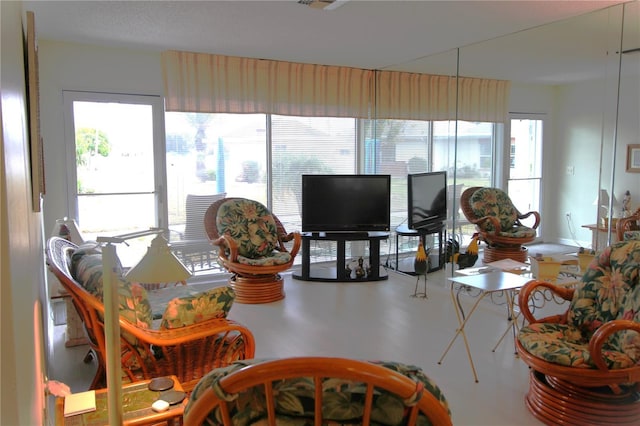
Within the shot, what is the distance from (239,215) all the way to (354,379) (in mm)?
4229

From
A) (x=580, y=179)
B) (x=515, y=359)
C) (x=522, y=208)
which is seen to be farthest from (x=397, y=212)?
(x=515, y=359)

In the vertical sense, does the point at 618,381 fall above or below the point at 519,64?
below

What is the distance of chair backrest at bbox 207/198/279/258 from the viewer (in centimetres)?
521

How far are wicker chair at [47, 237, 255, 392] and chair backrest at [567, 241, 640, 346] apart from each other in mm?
1890

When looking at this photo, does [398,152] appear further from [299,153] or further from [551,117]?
[551,117]

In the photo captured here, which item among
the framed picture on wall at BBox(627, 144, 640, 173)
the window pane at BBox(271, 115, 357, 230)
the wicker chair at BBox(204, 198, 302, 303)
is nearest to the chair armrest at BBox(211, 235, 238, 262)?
the wicker chair at BBox(204, 198, 302, 303)

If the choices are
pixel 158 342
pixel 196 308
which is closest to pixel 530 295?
pixel 196 308

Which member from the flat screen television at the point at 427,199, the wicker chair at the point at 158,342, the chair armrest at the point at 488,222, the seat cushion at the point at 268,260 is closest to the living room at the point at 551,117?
the chair armrest at the point at 488,222

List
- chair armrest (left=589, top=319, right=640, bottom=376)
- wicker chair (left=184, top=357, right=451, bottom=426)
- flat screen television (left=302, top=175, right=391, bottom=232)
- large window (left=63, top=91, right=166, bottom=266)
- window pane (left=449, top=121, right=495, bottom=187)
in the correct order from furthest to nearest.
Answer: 1. flat screen television (left=302, top=175, right=391, bottom=232)
2. large window (left=63, top=91, right=166, bottom=266)
3. window pane (left=449, top=121, right=495, bottom=187)
4. chair armrest (left=589, top=319, right=640, bottom=376)
5. wicker chair (left=184, top=357, right=451, bottom=426)

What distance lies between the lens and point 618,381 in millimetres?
2449

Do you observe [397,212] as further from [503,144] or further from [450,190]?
[503,144]

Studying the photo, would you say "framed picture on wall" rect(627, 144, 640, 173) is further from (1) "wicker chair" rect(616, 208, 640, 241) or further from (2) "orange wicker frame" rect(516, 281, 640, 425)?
(2) "orange wicker frame" rect(516, 281, 640, 425)

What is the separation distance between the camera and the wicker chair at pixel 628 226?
359cm

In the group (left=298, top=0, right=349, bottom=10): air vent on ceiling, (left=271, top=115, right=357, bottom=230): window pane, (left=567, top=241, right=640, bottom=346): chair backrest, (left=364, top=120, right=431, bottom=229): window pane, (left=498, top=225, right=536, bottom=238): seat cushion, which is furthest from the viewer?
(left=271, top=115, right=357, bottom=230): window pane
